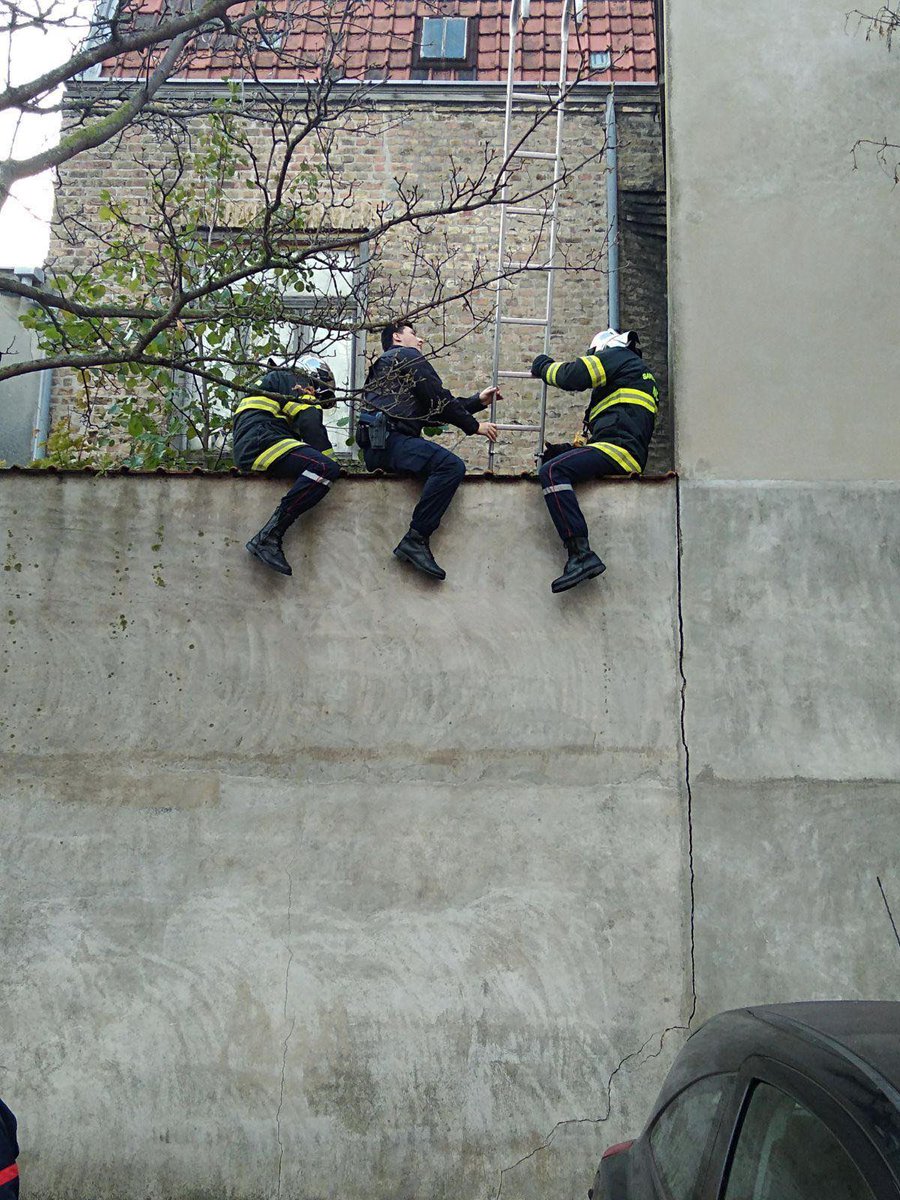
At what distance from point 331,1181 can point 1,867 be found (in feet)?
7.71

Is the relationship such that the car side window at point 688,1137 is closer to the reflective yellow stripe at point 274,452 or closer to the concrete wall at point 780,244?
the concrete wall at point 780,244

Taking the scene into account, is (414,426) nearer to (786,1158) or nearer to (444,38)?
(786,1158)

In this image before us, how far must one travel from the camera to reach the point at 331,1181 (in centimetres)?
561

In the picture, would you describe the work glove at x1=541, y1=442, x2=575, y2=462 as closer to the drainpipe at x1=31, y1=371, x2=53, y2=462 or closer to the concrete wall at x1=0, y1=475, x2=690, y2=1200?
the concrete wall at x1=0, y1=475, x2=690, y2=1200

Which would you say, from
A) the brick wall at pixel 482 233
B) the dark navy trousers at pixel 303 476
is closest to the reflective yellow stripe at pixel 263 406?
the dark navy trousers at pixel 303 476

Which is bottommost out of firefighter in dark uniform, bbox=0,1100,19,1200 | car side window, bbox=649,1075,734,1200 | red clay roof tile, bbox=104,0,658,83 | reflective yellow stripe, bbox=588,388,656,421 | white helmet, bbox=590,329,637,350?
firefighter in dark uniform, bbox=0,1100,19,1200

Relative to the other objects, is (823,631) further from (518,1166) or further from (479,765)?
(518,1166)

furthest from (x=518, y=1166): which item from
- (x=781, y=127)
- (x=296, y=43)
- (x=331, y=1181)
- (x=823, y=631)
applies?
(x=296, y=43)

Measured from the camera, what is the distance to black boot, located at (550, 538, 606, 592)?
242 inches

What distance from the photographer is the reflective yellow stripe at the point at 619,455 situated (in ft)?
21.2

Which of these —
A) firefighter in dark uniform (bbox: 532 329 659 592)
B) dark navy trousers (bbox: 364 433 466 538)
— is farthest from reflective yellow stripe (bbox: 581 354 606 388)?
dark navy trousers (bbox: 364 433 466 538)

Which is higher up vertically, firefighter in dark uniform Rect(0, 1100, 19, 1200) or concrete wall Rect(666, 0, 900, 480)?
concrete wall Rect(666, 0, 900, 480)

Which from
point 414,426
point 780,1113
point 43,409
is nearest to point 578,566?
point 414,426

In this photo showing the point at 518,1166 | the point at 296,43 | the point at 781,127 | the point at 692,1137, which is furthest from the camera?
the point at 296,43
